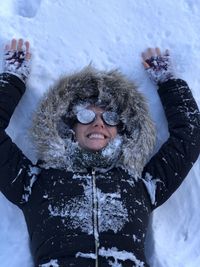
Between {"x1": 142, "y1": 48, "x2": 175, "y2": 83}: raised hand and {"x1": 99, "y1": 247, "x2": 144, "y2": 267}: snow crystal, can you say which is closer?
{"x1": 99, "y1": 247, "x2": 144, "y2": 267}: snow crystal

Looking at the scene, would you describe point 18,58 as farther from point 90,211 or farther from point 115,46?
point 90,211

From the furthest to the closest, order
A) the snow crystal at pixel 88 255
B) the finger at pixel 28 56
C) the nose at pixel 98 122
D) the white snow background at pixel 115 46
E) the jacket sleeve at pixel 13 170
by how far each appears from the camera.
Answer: the finger at pixel 28 56
the white snow background at pixel 115 46
the nose at pixel 98 122
the jacket sleeve at pixel 13 170
the snow crystal at pixel 88 255

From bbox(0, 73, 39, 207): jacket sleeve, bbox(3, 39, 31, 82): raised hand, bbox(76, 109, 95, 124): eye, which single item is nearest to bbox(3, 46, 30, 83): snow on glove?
bbox(3, 39, 31, 82): raised hand

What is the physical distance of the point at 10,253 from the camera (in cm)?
271

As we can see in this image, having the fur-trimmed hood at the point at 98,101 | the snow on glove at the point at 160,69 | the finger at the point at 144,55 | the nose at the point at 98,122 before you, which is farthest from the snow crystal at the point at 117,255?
the finger at the point at 144,55

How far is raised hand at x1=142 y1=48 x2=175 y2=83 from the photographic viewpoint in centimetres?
306

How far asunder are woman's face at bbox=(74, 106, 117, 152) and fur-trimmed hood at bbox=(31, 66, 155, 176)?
0.19 ft

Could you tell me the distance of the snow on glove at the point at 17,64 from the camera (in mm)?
2964

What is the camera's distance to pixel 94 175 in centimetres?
265

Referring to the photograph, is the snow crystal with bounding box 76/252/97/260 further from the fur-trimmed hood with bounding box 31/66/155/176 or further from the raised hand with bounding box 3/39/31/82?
the raised hand with bounding box 3/39/31/82

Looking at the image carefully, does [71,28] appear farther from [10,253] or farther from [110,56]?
[10,253]

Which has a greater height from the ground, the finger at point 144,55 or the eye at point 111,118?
the finger at point 144,55

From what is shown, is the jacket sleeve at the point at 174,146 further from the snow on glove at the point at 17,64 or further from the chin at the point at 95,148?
the snow on glove at the point at 17,64

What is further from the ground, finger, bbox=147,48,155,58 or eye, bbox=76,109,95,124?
finger, bbox=147,48,155,58
